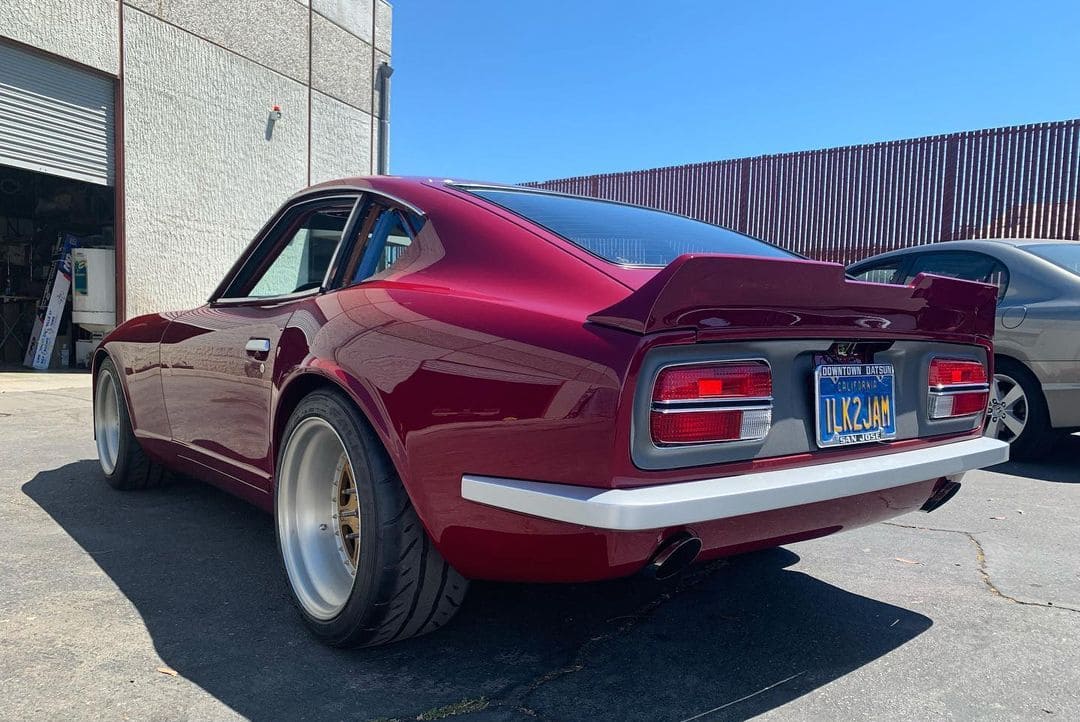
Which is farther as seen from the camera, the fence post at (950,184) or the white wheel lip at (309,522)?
the fence post at (950,184)

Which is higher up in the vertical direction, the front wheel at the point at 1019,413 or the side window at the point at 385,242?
the side window at the point at 385,242

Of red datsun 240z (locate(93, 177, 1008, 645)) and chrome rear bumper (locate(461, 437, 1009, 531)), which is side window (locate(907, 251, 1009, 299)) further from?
chrome rear bumper (locate(461, 437, 1009, 531))

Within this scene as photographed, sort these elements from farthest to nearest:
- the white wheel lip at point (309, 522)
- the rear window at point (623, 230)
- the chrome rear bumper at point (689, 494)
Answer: the white wheel lip at point (309, 522)
the rear window at point (623, 230)
the chrome rear bumper at point (689, 494)

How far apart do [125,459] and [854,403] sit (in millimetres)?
3337

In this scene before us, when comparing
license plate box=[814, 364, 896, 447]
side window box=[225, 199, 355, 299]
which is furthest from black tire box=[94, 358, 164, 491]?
license plate box=[814, 364, 896, 447]

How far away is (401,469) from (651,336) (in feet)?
2.37

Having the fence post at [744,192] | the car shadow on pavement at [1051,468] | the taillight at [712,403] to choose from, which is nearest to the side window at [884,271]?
the car shadow on pavement at [1051,468]

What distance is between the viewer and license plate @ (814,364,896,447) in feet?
6.64

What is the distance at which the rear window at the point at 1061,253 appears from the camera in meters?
4.73

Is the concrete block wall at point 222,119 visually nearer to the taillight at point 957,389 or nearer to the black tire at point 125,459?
the black tire at point 125,459

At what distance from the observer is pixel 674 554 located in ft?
5.70

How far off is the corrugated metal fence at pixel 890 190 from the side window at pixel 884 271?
5965 mm

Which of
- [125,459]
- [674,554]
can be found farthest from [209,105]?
[674,554]

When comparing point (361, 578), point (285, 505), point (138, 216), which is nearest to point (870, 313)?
point (361, 578)
